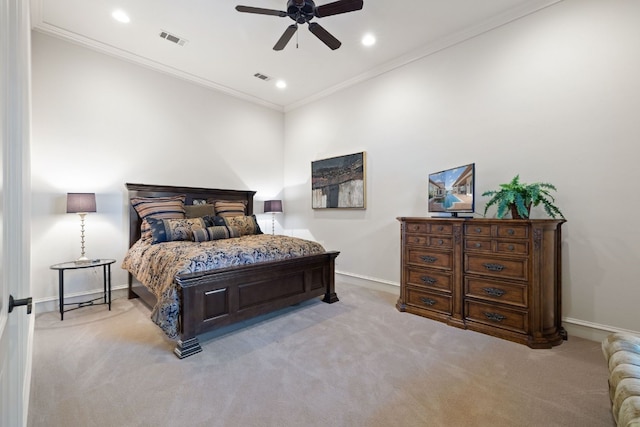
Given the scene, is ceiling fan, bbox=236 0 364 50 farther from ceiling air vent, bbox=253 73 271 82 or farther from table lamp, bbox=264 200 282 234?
table lamp, bbox=264 200 282 234

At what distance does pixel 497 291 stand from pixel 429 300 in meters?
0.70

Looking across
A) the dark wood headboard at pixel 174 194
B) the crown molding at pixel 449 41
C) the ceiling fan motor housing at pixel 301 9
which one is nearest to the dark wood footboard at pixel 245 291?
the dark wood headboard at pixel 174 194

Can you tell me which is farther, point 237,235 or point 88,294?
point 237,235

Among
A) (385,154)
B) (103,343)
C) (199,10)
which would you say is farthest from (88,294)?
(385,154)

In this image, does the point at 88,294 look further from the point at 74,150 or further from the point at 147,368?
the point at 147,368

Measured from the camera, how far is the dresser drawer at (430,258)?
3.03m

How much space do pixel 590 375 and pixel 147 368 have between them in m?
3.26

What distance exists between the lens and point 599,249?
2602 millimetres

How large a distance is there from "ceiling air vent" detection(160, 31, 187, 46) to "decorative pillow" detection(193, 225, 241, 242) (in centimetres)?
240

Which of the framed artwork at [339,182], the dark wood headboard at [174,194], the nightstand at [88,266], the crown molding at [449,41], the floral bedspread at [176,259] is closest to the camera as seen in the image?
the floral bedspread at [176,259]

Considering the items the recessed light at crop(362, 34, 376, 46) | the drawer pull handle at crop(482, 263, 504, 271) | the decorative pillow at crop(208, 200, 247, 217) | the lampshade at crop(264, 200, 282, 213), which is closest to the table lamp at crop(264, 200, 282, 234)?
the lampshade at crop(264, 200, 282, 213)

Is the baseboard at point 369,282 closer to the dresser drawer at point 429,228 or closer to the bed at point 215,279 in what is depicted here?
the bed at point 215,279

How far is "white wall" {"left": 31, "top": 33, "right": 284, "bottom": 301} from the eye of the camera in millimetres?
3320

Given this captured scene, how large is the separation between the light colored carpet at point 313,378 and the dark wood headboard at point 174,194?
1.35 meters
